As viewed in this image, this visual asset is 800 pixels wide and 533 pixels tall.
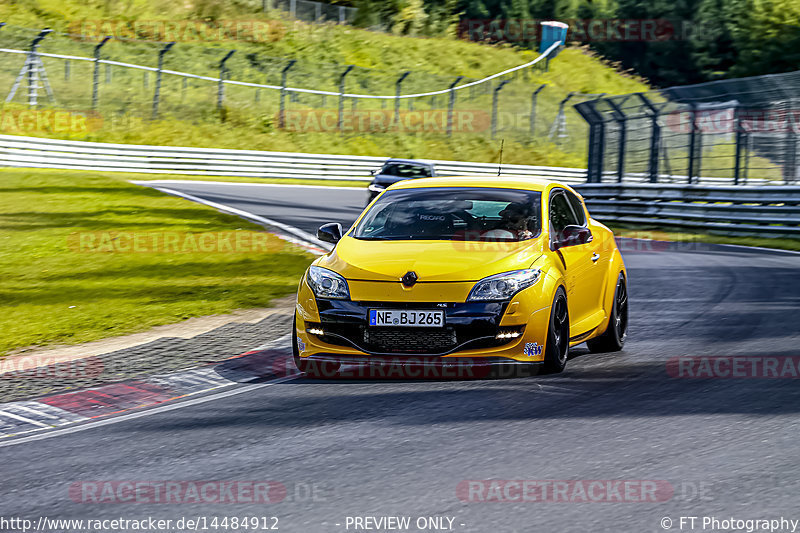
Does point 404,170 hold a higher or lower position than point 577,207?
lower

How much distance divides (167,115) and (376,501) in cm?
4068

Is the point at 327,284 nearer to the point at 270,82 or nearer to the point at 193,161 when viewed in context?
the point at 193,161

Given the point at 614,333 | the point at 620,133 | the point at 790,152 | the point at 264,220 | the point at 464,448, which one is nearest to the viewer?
the point at 464,448

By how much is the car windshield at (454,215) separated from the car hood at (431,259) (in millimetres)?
207

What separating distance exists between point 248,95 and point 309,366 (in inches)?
1532

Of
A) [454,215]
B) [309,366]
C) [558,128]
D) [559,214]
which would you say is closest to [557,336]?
[454,215]

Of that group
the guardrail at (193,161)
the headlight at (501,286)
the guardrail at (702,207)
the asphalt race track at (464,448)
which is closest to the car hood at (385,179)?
the guardrail at (702,207)

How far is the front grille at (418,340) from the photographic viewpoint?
7465 mm

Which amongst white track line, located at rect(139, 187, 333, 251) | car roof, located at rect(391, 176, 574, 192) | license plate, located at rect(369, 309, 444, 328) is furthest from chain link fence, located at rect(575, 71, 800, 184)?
license plate, located at rect(369, 309, 444, 328)

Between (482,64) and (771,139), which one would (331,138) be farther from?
(771,139)

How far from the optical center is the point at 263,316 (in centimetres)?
1139

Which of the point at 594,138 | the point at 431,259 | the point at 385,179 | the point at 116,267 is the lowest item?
the point at 116,267

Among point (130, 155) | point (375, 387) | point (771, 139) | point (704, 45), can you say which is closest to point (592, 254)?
point (375, 387)

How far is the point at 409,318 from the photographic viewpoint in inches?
294
